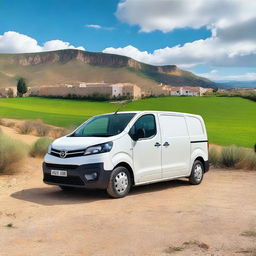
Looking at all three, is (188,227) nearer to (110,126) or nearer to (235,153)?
(110,126)

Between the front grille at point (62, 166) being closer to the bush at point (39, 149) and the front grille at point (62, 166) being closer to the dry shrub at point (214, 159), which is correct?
the bush at point (39, 149)

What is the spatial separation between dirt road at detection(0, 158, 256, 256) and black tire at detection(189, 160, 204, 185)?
0.24 meters

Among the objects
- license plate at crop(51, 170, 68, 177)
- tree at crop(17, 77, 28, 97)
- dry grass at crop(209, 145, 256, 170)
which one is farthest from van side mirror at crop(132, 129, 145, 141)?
tree at crop(17, 77, 28, 97)

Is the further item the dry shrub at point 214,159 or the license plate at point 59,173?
the dry shrub at point 214,159

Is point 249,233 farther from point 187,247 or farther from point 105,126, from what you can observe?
point 105,126

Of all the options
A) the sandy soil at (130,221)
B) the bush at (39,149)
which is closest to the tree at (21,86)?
the bush at (39,149)

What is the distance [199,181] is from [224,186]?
66 centimetres

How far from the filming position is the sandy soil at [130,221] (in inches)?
213

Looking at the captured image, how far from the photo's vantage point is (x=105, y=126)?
32.2ft

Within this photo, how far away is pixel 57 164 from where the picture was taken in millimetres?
8867

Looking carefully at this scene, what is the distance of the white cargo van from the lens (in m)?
8.51

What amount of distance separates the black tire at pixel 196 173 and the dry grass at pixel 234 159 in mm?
3916

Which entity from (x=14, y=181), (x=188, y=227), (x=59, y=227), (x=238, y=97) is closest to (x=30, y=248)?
(x=59, y=227)

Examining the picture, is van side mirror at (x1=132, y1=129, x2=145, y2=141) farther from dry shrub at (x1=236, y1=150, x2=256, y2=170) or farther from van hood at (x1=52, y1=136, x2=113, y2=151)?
dry shrub at (x1=236, y1=150, x2=256, y2=170)
